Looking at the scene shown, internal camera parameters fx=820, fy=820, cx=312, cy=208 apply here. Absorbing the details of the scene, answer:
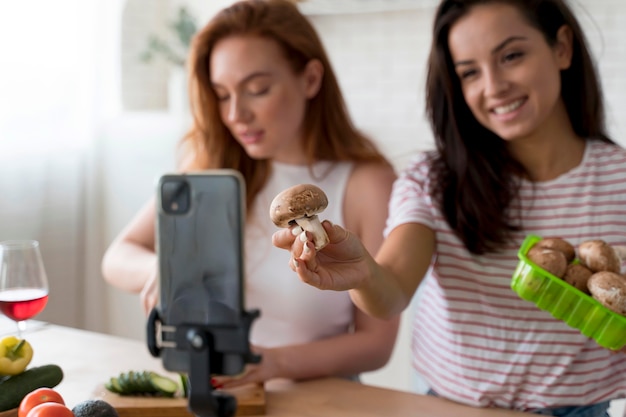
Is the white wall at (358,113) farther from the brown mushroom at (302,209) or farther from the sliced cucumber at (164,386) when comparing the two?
the brown mushroom at (302,209)

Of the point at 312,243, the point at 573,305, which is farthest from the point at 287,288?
the point at 312,243

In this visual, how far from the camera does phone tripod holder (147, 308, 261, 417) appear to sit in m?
0.86

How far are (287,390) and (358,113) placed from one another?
2106 millimetres

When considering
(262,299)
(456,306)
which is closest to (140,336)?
(262,299)

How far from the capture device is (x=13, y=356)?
4.14ft

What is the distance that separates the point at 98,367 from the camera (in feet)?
5.26

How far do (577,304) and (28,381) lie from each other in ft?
2.77

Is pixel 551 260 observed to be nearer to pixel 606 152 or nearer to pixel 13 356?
pixel 606 152

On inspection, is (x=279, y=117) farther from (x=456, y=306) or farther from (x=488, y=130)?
(x=456, y=306)

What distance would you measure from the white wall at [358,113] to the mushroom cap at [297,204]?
2291mm

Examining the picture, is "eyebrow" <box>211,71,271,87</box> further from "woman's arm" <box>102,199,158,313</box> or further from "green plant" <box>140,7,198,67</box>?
"green plant" <box>140,7,198,67</box>

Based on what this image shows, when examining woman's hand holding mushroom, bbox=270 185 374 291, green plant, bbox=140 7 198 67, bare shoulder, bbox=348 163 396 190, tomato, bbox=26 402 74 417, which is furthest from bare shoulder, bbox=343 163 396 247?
green plant, bbox=140 7 198 67

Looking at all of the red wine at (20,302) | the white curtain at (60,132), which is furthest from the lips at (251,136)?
the white curtain at (60,132)

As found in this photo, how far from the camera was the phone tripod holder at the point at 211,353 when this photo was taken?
2.84 ft
